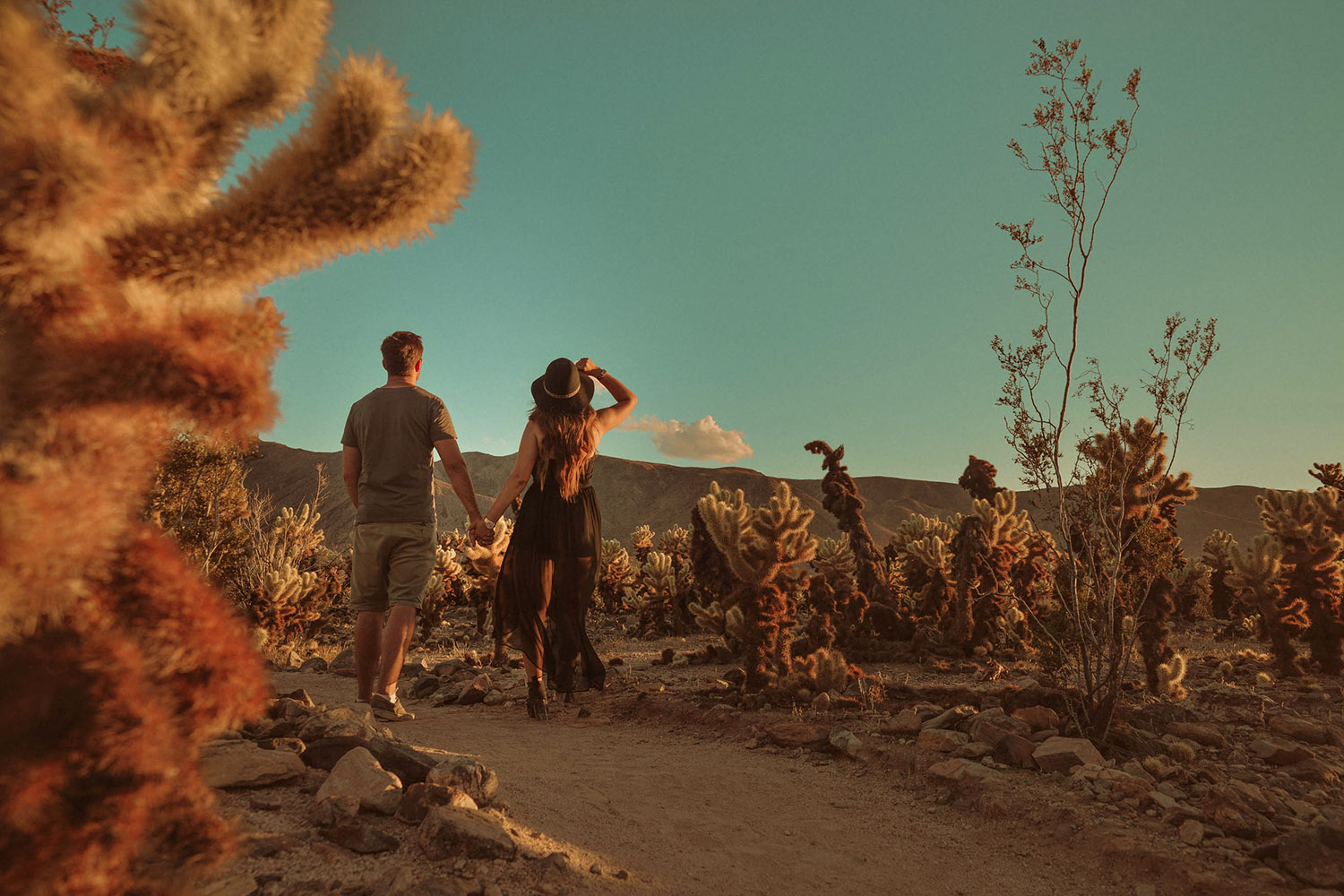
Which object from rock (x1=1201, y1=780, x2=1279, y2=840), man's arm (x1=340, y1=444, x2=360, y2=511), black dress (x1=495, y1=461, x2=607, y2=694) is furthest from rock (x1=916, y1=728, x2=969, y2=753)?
man's arm (x1=340, y1=444, x2=360, y2=511)

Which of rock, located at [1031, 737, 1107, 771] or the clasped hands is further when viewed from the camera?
the clasped hands

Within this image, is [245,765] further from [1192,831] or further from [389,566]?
[1192,831]

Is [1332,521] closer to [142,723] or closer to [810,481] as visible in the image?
[142,723]

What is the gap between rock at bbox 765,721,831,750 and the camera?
193 inches

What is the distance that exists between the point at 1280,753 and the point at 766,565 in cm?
381

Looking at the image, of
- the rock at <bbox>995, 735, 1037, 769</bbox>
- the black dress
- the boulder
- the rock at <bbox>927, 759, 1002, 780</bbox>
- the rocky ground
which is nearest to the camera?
the rocky ground

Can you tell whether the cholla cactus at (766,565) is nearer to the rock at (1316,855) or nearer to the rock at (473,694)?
the rock at (473,694)

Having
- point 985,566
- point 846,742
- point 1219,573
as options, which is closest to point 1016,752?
point 846,742

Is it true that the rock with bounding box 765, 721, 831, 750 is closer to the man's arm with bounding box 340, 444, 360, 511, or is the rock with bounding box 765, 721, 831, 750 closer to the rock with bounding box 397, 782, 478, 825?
the rock with bounding box 397, 782, 478, 825

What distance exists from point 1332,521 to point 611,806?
977 centimetres

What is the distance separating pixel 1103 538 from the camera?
17.2 ft

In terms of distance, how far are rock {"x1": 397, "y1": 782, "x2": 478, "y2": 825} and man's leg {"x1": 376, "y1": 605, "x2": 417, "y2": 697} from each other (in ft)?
7.04

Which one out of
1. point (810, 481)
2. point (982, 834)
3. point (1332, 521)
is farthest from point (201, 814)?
point (810, 481)

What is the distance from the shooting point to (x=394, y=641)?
486 cm
